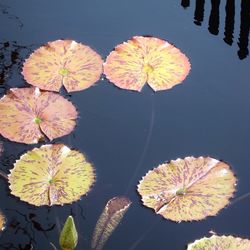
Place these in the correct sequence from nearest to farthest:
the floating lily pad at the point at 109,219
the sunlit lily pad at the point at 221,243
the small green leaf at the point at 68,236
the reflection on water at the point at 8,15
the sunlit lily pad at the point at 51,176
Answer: the small green leaf at the point at 68,236 → the sunlit lily pad at the point at 221,243 → the floating lily pad at the point at 109,219 → the sunlit lily pad at the point at 51,176 → the reflection on water at the point at 8,15

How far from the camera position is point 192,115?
3.21 m

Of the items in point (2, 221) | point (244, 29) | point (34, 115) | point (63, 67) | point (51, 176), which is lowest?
point (2, 221)

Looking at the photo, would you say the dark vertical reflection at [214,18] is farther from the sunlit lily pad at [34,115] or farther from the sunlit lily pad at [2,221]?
the sunlit lily pad at [2,221]

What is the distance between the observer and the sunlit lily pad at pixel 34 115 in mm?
2943

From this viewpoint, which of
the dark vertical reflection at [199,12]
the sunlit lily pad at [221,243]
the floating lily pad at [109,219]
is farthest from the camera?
the dark vertical reflection at [199,12]

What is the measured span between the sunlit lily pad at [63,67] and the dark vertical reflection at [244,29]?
39.3 inches

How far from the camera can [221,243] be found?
243 centimetres

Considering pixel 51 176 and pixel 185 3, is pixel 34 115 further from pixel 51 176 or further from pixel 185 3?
pixel 185 3

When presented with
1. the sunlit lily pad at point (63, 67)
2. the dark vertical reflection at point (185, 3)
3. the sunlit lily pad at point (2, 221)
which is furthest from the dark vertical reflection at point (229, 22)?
the sunlit lily pad at point (2, 221)

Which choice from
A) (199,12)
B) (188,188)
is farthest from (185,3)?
(188,188)

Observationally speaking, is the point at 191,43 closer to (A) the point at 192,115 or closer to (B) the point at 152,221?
(A) the point at 192,115

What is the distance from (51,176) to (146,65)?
1.01m

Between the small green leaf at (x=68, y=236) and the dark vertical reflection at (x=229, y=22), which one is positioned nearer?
the small green leaf at (x=68, y=236)

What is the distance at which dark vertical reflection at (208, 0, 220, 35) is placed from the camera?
3789 millimetres
